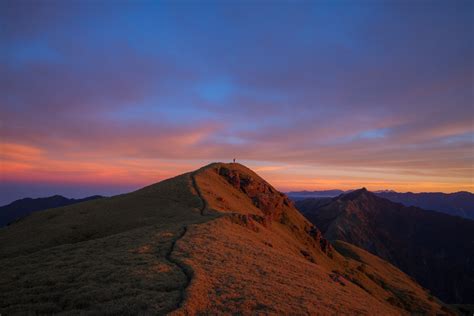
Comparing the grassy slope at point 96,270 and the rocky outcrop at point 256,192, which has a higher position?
the rocky outcrop at point 256,192

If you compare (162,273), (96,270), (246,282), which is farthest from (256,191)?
(96,270)

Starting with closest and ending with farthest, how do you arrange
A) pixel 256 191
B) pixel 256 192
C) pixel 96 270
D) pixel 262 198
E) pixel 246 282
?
pixel 246 282
pixel 96 270
pixel 262 198
pixel 256 192
pixel 256 191

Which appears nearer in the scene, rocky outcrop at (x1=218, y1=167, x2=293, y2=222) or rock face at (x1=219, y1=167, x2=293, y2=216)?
rocky outcrop at (x1=218, y1=167, x2=293, y2=222)

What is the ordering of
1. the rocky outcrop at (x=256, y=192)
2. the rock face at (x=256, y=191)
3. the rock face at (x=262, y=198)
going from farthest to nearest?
1. the rock face at (x=262, y=198)
2. the rock face at (x=256, y=191)
3. the rocky outcrop at (x=256, y=192)

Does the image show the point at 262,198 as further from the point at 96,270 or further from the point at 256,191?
the point at 96,270

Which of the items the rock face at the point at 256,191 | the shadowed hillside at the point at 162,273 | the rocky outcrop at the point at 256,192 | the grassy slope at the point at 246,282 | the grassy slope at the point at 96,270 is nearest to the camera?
the grassy slope at the point at 96,270

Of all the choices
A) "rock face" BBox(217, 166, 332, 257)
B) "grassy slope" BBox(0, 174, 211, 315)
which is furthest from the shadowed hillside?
"rock face" BBox(217, 166, 332, 257)

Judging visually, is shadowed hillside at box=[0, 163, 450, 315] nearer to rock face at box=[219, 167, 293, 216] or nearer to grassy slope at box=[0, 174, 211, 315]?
grassy slope at box=[0, 174, 211, 315]

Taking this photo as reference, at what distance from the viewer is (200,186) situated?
57.7m

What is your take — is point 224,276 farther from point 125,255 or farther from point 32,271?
point 32,271

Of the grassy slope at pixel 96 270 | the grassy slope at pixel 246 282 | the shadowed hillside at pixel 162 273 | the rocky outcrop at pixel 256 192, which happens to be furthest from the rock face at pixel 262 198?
the grassy slope at pixel 246 282

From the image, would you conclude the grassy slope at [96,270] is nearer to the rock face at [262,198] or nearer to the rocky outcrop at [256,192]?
the rocky outcrop at [256,192]

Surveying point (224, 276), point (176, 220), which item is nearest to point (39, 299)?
point (224, 276)

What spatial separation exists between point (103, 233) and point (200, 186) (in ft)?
74.8
